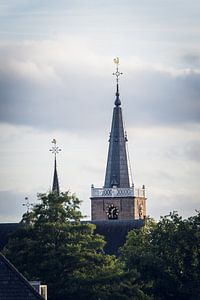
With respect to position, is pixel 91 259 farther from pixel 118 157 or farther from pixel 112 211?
pixel 112 211

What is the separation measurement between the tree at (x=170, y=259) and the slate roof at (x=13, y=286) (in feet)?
94.6

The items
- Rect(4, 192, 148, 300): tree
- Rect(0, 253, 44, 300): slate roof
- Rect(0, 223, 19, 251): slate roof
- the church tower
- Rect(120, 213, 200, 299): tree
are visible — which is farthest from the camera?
the church tower

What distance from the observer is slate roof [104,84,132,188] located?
162 meters

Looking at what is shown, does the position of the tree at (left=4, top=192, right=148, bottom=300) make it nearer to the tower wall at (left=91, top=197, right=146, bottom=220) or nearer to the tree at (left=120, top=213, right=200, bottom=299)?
the tree at (left=120, top=213, right=200, bottom=299)

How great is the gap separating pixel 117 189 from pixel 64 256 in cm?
8289

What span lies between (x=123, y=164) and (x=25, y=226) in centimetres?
7627

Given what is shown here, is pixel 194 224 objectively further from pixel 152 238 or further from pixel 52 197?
pixel 52 197

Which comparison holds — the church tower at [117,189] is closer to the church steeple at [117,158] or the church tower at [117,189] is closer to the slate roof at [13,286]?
the church steeple at [117,158]

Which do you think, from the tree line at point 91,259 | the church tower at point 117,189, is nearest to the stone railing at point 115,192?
the church tower at point 117,189

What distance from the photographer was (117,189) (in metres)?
164

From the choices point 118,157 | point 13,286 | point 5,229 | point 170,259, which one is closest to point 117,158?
point 118,157

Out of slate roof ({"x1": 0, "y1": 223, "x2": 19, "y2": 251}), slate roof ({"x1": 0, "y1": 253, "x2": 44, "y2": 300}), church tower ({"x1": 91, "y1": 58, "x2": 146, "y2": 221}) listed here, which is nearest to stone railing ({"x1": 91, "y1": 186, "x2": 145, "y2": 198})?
church tower ({"x1": 91, "y1": 58, "x2": 146, "y2": 221})

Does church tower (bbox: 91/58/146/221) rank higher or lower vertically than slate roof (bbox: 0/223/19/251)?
higher

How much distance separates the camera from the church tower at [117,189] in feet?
532
